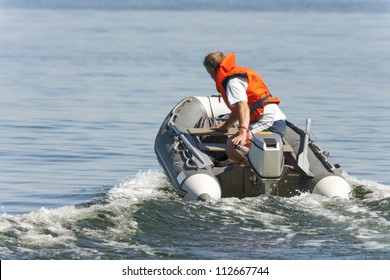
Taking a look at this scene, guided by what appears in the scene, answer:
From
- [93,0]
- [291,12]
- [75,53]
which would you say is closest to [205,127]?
[75,53]

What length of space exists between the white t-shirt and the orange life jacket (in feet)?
0.11

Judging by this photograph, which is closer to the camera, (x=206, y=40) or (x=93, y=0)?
(x=206, y=40)

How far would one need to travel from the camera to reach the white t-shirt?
8.45 meters

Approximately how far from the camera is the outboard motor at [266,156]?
793 centimetres

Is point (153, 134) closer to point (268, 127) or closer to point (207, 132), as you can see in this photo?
point (207, 132)

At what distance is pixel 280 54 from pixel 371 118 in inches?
381

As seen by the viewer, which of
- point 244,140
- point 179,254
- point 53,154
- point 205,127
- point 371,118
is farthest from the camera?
point 371,118

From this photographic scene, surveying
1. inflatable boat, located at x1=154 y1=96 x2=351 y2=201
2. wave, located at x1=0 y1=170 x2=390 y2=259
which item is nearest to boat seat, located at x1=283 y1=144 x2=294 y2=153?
inflatable boat, located at x1=154 y1=96 x2=351 y2=201

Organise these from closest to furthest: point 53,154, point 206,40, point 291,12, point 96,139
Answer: point 53,154
point 96,139
point 206,40
point 291,12

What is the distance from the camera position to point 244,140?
8.28 m

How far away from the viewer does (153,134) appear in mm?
13094

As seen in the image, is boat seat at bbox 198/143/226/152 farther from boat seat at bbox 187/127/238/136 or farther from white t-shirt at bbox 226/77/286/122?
white t-shirt at bbox 226/77/286/122

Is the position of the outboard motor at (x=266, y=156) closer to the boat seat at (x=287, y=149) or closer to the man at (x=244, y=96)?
the man at (x=244, y=96)

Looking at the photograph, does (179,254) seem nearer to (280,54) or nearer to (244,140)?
Answer: (244,140)
